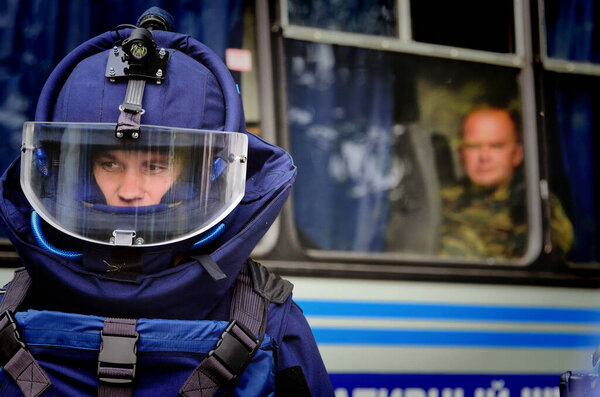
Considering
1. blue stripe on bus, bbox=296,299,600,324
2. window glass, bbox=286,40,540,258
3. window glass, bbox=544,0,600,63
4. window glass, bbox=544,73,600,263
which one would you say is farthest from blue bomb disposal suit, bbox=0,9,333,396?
window glass, bbox=544,0,600,63

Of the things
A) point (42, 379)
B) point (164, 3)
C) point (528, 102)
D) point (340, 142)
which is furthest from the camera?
point (528, 102)

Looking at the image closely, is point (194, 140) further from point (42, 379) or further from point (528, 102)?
point (528, 102)

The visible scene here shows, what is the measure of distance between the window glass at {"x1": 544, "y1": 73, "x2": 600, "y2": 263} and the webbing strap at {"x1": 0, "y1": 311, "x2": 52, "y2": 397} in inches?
96.6

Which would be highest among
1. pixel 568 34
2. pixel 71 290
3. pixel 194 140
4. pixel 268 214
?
pixel 568 34

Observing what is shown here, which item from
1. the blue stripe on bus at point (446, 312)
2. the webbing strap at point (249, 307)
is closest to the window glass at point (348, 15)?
the blue stripe on bus at point (446, 312)

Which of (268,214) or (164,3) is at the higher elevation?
(164,3)

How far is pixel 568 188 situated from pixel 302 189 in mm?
1276

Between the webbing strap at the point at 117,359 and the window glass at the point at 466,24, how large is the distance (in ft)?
6.92

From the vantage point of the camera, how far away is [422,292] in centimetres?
287

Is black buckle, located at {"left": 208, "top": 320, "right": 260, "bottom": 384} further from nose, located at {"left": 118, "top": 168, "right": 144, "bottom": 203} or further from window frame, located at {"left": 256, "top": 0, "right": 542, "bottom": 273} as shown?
window frame, located at {"left": 256, "top": 0, "right": 542, "bottom": 273}

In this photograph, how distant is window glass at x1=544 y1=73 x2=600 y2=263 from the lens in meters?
3.20

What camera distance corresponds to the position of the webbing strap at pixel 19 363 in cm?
136

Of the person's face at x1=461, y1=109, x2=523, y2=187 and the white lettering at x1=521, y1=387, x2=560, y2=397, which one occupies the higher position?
the person's face at x1=461, y1=109, x2=523, y2=187

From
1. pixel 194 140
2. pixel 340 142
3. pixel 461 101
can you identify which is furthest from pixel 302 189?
pixel 194 140
